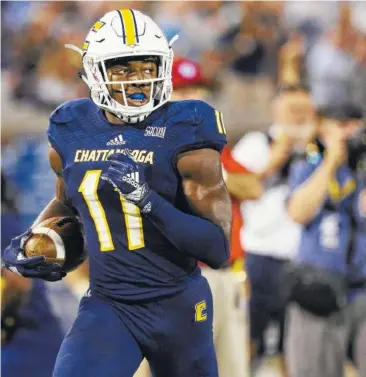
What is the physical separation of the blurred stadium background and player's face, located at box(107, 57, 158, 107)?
508cm

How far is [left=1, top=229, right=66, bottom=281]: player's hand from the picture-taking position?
302 cm

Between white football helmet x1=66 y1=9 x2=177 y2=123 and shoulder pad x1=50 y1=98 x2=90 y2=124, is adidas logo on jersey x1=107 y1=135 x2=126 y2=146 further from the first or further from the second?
shoulder pad x1=50 y1=98 x2=90 y2=124

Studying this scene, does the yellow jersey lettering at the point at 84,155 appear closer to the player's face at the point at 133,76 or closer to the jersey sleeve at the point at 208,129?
the player's face at the point at 133,76

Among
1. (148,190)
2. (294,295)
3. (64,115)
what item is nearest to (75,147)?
(64,115)

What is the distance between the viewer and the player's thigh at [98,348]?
2.90 m

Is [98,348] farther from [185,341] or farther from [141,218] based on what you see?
[141,218]

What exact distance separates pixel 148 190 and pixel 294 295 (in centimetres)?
226

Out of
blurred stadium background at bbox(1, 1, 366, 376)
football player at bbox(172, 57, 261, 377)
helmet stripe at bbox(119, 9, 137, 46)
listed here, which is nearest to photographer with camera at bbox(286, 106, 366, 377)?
football player at bbox(172, 57, 261, 377)

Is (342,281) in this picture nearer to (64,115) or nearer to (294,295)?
(294,295)

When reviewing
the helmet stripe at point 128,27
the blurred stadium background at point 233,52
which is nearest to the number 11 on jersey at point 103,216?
the helmet stripe at point 128,27

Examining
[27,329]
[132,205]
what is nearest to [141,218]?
[132,205]

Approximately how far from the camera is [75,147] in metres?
3.09

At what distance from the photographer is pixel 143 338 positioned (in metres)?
3.00

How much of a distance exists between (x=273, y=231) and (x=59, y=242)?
9.79ft
